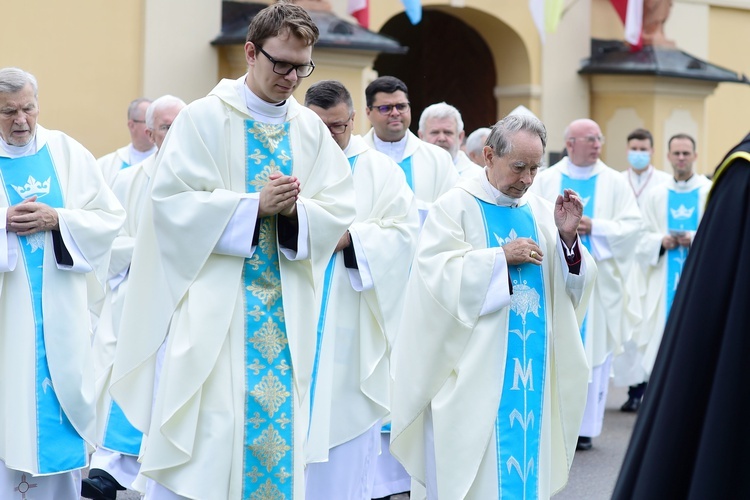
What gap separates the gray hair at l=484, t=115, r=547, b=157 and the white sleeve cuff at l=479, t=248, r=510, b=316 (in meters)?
0.40

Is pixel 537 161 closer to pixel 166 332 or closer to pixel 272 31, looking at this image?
pixel 272 31

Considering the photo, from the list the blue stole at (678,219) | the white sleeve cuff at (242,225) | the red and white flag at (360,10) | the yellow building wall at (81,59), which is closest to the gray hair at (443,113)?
the blue stole at (678,219)

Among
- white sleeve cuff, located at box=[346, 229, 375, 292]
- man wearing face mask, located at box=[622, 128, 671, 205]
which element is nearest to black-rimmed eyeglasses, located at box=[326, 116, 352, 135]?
white sleeve cuff, located at box=[346, 229, 375, 292]

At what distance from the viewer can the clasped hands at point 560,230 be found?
518cm

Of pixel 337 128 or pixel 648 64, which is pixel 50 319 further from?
pixel 648 64

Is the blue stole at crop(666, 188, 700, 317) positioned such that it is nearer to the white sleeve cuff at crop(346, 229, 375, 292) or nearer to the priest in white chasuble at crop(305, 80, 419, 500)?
the priest in white chasuble at crop(305, 80, 419, 500)

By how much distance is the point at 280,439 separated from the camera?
195 inches

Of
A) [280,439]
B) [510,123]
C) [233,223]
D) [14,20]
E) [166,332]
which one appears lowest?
[280,439]

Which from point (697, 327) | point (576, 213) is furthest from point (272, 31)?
point (697, 327)

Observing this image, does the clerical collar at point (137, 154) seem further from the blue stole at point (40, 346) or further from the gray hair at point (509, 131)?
the gray hair at point (509, 131)

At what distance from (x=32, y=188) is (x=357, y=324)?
1587mm

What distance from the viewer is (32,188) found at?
19.7 feet

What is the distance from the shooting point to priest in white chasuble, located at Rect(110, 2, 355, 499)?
480 cm

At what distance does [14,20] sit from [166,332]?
6931 mm
